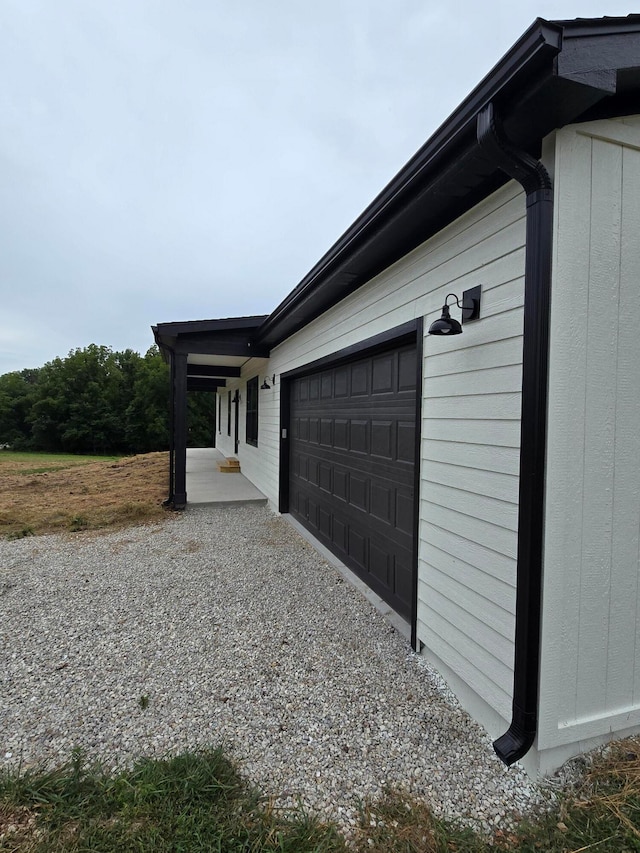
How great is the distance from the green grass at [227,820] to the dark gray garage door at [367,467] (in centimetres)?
141

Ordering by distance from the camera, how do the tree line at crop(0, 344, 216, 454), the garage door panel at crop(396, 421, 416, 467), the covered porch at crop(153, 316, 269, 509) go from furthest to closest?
the tree line at crop(0, 344, 216, 454) < the covered porch at crop(153, 316, 269, 509) < the garage door panel at crop(396, 421, 416, 467)

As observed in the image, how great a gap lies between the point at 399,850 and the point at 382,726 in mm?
674

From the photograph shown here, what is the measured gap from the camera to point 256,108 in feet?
22.8

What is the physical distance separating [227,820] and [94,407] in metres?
33.8

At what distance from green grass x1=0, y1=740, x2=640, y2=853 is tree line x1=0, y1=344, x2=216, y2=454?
25951 millimetres

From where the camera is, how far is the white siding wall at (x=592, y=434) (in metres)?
1.83

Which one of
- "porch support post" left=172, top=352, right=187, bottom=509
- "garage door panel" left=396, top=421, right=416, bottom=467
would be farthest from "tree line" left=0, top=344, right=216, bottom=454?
"garage door panel" left=396, top=421, right=416, bottom=467

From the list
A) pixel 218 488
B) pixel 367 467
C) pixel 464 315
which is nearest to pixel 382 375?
pixel 367 467

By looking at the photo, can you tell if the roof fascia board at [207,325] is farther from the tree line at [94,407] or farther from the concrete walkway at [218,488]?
the tree line at [94,407]

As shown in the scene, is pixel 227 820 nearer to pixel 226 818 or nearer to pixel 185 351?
pixel 226 818

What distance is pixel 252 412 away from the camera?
32.0 feet

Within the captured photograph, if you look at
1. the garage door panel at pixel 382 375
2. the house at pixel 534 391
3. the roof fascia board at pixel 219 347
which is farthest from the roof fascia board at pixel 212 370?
the house at pixel 534 391

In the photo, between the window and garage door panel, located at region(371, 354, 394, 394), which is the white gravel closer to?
garage door panel, located at region(371, 354, 394, 394)

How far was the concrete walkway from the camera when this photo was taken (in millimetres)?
7629
